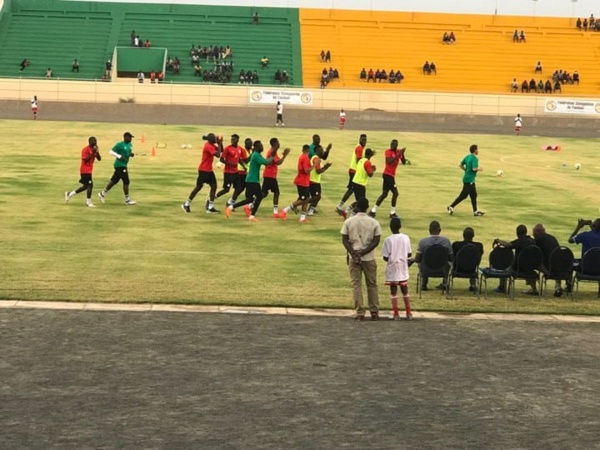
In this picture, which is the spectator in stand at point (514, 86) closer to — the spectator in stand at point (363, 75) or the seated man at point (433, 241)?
the spectator in stand at point (363, 75)

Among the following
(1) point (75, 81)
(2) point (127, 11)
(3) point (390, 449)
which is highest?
(2) point (127, 11)

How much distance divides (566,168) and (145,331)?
30960 mm

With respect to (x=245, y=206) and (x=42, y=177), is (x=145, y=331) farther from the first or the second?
(x=42, y=177)

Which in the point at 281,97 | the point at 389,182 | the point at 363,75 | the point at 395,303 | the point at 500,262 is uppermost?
the point at 363,75

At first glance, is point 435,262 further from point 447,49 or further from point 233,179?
point 447,49

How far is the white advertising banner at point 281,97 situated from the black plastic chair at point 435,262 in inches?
2161

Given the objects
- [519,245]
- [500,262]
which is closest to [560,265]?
[519,245]

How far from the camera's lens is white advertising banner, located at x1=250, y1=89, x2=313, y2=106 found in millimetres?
72812

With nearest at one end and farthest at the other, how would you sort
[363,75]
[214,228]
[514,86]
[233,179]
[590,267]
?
[590,267] < [214,228] < [233,179] < [514,86] < [363,75]

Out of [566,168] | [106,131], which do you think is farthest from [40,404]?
[106,131]

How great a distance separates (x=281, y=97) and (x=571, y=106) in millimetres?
18360

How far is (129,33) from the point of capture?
8831 centimetres

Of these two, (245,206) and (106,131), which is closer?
(245,206)

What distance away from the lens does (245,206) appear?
2716cm
